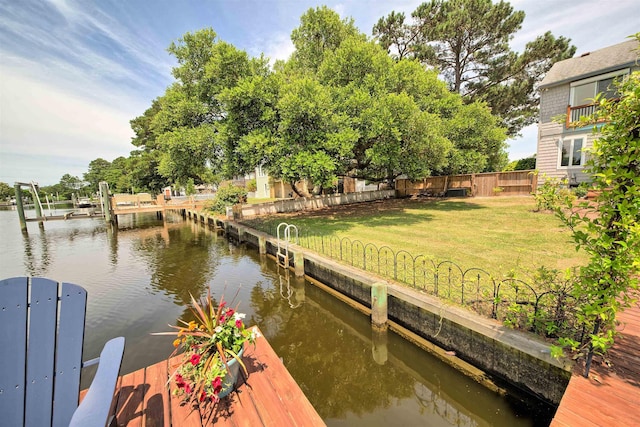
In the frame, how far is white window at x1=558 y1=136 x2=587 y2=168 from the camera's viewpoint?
14.6m

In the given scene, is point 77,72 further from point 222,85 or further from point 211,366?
point 211,366

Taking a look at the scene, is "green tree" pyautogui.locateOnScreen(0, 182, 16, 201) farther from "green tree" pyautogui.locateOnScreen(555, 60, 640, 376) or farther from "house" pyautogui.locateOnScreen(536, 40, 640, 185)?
"house" pyautogui.locateOnScreen(536, 40, 640, 185)

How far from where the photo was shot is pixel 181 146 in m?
13.0

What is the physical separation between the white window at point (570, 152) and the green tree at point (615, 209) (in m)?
17.2

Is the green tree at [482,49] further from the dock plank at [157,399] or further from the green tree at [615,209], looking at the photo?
the dock plank at [157,399]

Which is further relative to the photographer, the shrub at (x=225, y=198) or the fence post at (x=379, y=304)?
the shrub at (x=225, y=198)

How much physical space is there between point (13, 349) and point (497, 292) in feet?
17.8

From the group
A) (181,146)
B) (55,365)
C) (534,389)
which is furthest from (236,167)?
(534,389)

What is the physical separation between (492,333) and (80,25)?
15.9 meters

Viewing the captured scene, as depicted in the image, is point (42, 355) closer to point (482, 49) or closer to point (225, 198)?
point (225, 198)

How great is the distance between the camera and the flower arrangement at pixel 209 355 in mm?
2211

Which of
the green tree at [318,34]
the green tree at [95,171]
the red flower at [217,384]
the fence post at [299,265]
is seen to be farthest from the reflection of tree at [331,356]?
the green tree at [95,171]

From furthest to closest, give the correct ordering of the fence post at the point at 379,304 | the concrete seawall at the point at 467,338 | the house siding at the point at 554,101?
the house siding at the point at 554,101, the fence post at the point at 379,304, the concrete seawall at the point at 467,338

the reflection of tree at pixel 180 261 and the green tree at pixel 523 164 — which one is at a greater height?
the green tree at pixel 523 164
